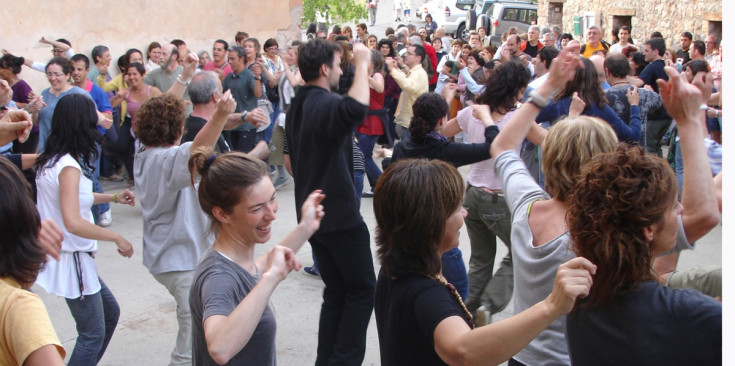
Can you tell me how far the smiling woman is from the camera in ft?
7.44

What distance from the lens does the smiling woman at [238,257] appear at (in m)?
2.27

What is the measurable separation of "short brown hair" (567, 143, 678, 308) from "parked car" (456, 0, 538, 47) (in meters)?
23.4

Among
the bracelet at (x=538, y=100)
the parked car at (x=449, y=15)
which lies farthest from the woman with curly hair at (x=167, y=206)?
the parked car at (x=449, y=15)

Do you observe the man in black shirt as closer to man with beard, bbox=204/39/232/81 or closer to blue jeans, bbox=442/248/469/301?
blue jeans, bbox=442/248/469/301

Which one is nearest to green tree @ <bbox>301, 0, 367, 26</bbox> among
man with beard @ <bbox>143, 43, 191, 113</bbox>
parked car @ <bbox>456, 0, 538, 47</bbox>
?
parked car @ <bbox>456, 0, 538, 47</bbox>

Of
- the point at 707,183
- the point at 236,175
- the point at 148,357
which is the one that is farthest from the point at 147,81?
the point at 707,183

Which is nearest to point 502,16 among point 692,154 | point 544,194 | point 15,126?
point 15,126

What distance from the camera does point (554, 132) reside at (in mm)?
2904

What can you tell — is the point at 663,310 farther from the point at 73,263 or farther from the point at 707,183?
the point at 73,263

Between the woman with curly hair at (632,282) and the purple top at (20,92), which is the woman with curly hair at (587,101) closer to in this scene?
the woman with curly hair at (632,282)

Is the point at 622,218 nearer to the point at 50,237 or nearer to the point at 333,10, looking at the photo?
the point at 50,237

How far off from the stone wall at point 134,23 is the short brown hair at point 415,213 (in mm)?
9941

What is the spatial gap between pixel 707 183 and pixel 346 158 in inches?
81.4

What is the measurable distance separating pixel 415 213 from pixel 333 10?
24.2 m
